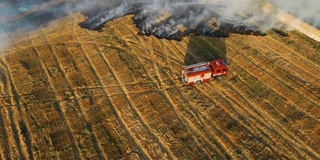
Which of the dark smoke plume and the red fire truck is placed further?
the dark smoke plume

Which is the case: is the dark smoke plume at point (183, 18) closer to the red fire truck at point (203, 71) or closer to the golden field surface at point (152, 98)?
the golden field surface at point (152, 98)

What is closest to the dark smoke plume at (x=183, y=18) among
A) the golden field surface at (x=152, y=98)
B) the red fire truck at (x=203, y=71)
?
the golden field surface at (x=152, y=98)

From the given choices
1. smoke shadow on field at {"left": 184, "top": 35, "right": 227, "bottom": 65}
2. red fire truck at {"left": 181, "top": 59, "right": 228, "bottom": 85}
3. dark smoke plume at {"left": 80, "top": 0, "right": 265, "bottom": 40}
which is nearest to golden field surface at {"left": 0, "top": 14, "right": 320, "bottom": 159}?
smoke shadow on field at {"left": 184, "top": 35, "right": 227, "bottom": 65}

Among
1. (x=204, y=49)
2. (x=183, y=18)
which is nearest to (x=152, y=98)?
(x=204, y=49)

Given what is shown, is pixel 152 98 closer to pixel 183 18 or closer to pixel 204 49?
pixel 204 49

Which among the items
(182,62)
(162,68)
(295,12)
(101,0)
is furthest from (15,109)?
(295,12)

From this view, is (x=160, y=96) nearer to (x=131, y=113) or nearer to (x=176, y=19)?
(x=131, y=113)

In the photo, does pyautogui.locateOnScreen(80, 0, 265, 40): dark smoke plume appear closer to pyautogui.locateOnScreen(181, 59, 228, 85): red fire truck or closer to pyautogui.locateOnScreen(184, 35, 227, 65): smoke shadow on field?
pyautogui.locateOnScreen(184, 35, 227, 65): smoke shadow on field
